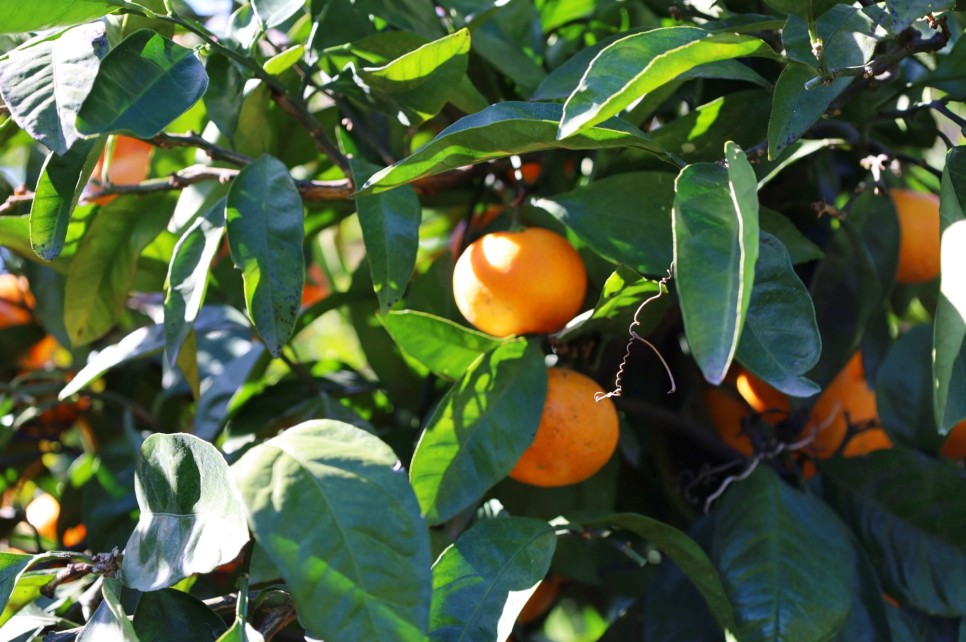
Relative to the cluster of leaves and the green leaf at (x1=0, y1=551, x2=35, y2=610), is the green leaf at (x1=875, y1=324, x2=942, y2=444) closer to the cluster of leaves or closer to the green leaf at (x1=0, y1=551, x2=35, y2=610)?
the cluster of leaves

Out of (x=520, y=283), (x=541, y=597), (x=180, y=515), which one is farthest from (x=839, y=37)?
(x=541, y=597)

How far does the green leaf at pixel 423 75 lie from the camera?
60cm

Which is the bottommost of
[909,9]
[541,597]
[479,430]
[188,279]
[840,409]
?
[541,597]

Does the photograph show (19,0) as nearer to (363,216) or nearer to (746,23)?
(363,216)

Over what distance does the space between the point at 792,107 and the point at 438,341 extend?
10.9 inches

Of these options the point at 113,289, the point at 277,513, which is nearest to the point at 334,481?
the point at 277,513

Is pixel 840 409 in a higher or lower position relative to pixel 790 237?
lower

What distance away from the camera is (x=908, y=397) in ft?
2.66

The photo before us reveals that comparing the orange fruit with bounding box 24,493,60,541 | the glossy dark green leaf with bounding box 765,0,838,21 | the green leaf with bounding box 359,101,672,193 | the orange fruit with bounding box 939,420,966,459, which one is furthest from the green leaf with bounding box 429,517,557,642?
the orange fruit with bounding box 24,493,60,541

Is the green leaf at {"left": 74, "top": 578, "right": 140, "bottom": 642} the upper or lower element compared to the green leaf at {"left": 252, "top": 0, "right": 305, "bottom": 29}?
→ lower

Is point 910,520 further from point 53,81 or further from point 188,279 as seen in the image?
point 53,81

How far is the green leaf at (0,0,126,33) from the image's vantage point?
527mm

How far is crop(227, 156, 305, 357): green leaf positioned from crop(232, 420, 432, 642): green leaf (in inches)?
5.5

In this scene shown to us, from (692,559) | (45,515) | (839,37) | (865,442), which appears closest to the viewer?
(839,37)
